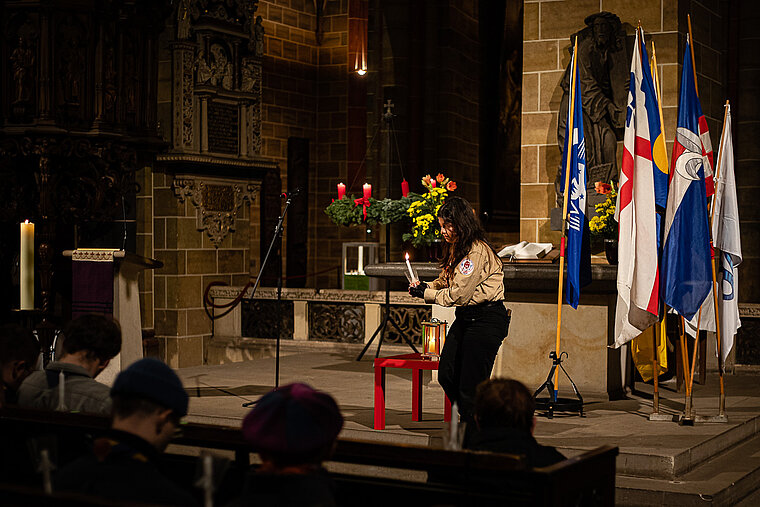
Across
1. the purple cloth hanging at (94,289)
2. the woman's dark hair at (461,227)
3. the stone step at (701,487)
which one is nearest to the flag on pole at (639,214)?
the stone step at (701,487)

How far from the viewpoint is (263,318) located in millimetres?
12633

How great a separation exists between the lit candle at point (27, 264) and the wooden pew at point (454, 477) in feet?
16.5

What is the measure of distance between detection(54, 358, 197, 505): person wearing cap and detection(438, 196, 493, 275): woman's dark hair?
3639mm

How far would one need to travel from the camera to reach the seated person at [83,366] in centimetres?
398

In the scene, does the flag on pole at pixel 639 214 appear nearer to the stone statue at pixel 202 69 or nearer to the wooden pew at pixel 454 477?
the wooden pew at pixel 454 477

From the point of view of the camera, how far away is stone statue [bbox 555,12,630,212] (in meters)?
9.49

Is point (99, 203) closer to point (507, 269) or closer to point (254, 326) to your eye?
point (254, 326)

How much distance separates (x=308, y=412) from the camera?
2.40 m

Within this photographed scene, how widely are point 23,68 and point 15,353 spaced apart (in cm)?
694

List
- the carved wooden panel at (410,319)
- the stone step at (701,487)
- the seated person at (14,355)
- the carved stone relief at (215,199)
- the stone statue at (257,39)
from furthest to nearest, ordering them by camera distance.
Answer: the stone statue at (257,39), the carved stone relief at (215,199), the carved wooden panel at (410,319), the stone step at (701,487), the seated person at (14,355)

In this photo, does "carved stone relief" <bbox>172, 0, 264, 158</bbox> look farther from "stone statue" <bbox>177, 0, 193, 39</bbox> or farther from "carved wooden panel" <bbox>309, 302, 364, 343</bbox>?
"carved wooden panel" <bbox>309, 302, 364, 343</bbox>

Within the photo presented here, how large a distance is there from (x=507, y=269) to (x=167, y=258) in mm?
5146

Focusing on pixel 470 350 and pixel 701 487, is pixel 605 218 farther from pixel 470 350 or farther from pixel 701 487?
pixel 701 487

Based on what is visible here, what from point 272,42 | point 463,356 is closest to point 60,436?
point 463,356
